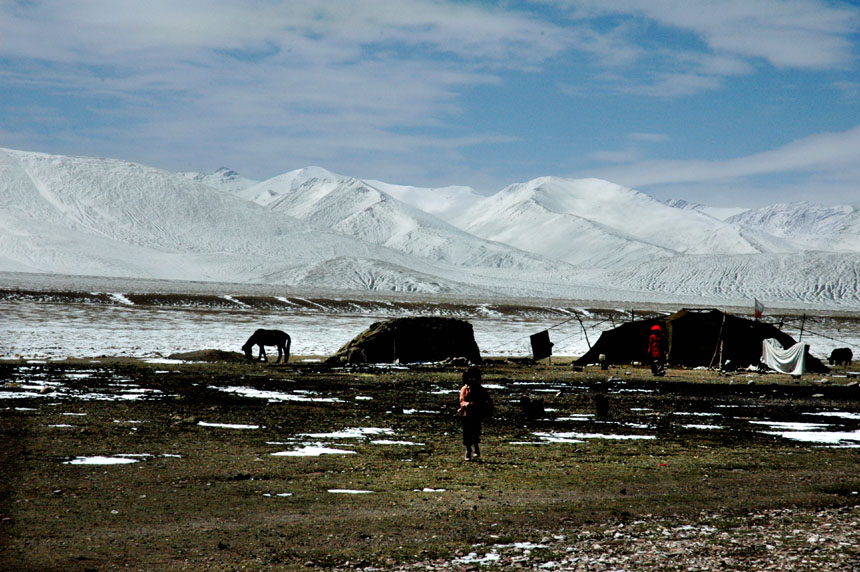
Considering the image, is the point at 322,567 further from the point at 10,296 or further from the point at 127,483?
the point at 10,296

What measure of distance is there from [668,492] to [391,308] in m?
81.9

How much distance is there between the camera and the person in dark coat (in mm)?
12797

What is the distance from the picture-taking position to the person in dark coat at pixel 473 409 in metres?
12.8

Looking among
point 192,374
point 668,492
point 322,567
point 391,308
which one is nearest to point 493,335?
point 192,374

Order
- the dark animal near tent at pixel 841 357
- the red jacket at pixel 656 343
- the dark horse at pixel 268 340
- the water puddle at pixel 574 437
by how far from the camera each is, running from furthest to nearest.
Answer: the dark animal near tent at pixel 841 357 < the dark horse at pixel 268 340 < the red jacket at pixel 656 343 < the water puddle at pixel 574 437

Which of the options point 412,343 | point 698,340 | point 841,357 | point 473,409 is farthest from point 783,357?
point 473,409

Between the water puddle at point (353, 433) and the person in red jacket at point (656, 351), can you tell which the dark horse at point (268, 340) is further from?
the water puddle at point (353, 433)

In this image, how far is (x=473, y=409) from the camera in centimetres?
1285

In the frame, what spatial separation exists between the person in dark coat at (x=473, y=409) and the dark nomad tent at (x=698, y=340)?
21012mm

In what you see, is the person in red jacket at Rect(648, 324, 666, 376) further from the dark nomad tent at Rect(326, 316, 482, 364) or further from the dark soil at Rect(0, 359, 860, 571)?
the dark soil at Rect(0, 359, 860, 571)

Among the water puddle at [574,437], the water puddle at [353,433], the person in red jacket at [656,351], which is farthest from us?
the person in red jacket at [656,351]

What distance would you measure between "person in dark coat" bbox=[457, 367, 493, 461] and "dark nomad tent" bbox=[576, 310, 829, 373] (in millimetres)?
21012

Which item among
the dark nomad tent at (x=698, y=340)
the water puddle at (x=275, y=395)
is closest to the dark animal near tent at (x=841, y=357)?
the dark nomad tent at (x=698, y=340)

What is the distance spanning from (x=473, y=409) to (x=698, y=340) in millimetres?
22821
